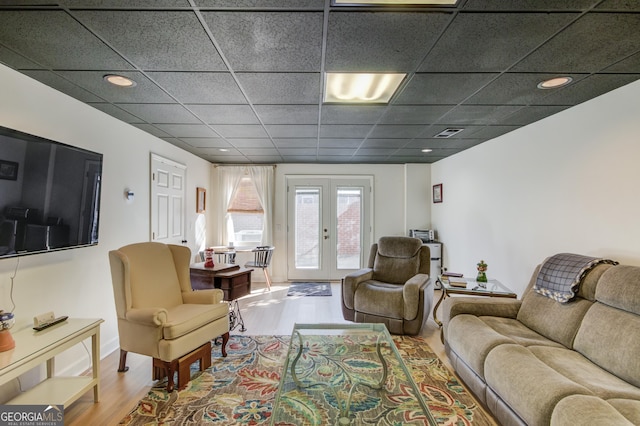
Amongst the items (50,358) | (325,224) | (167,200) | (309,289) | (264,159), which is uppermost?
(264,159)

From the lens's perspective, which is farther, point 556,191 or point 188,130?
point 188,130

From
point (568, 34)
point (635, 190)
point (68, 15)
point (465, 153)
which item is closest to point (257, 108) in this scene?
point (68, 15)

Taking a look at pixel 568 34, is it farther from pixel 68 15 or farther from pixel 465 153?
pixel 465 153

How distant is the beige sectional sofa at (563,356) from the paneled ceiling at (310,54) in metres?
1.45

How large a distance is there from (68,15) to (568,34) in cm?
256

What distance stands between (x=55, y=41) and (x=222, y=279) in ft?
7.65

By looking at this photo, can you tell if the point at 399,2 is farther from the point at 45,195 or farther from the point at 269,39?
the point at 45,195

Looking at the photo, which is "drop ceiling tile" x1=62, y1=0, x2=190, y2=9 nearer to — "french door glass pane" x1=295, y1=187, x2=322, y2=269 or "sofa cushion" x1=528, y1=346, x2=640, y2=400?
"sofa cushion" x1=528, y1=346, x2=640, y2=400

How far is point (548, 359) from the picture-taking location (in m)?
1.84

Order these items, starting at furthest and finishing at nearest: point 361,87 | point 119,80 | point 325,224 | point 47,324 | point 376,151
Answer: point 325,224 → point 376,151 → point 361,87 → point 119,80 → point 47,324

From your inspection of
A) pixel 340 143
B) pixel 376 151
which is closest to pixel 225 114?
pixel 340 143

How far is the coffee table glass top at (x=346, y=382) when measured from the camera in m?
1.66

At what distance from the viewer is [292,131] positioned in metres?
3.37

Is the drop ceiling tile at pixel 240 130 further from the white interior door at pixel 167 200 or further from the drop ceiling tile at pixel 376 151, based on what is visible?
the drop ceiling tile at pixel 376 151
